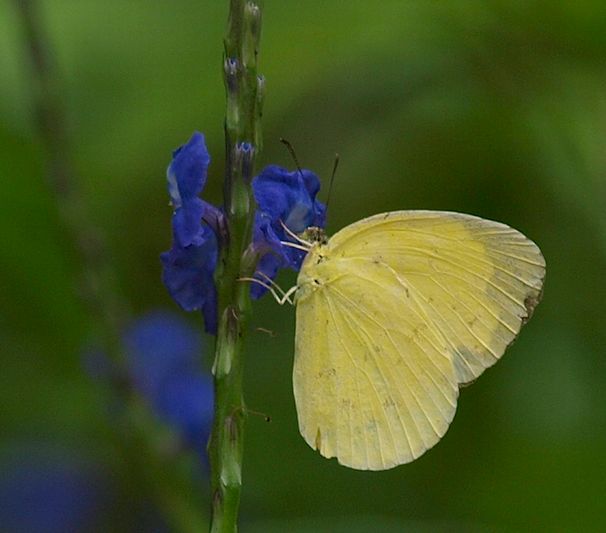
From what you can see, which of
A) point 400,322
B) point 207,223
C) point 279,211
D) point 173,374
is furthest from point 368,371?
point 173,374

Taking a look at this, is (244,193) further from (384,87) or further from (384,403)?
(384,87)

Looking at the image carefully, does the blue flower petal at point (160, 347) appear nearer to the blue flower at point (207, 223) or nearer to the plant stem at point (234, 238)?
the blue flower at point (207, 223)

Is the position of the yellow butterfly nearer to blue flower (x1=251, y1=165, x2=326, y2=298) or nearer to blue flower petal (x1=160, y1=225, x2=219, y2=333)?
blue flower (x1=251, y1=165, x2=326, y2=298)

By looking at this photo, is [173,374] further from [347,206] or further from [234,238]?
[234,238]

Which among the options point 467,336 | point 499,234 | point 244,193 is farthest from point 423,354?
point 244,193

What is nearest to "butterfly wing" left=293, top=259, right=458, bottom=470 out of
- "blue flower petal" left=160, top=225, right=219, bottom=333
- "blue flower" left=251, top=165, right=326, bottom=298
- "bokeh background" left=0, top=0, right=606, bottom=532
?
"blue flower" left=251, top=165, right=326, bottom=298
